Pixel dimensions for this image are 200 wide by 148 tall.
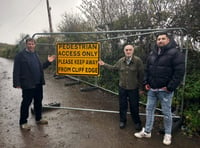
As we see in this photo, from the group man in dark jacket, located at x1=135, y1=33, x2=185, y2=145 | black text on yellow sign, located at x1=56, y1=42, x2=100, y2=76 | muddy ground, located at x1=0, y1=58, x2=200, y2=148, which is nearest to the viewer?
man in dark jacket, located at x1=135, y1=33, x2=185, y2=145

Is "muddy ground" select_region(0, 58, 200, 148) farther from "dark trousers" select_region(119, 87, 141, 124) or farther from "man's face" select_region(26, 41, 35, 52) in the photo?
"man's face" select_region(26, 41, 35, 52)

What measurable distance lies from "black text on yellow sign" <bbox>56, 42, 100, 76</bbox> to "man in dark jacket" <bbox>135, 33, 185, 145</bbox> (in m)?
1.50

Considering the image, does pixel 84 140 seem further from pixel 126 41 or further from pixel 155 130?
pixel 126 41

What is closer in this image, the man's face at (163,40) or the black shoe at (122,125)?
the man's face at (163,40)

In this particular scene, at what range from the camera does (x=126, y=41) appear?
6.12 m

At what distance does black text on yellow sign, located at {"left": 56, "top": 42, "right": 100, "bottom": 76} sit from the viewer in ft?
16.3

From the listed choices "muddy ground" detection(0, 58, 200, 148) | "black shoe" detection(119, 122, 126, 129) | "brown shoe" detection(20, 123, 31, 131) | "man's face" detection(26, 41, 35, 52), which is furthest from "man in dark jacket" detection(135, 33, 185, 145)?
"brown shoe" detection(20, 123, 31, 131)

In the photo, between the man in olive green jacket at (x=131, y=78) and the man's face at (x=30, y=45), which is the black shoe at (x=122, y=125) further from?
the man's face at (x=30, y=45)

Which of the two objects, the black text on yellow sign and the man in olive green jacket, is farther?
the black text on yellow sign

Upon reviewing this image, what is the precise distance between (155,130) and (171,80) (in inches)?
53.9

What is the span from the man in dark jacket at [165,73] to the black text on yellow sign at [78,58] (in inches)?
59.0

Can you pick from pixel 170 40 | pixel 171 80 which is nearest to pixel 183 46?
pixel 170 40

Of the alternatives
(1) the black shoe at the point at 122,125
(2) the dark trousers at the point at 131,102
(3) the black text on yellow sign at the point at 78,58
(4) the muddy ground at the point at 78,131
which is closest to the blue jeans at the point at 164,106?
(4) the muddy ground at the point at 78,131

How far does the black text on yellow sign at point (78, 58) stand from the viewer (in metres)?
4.97
